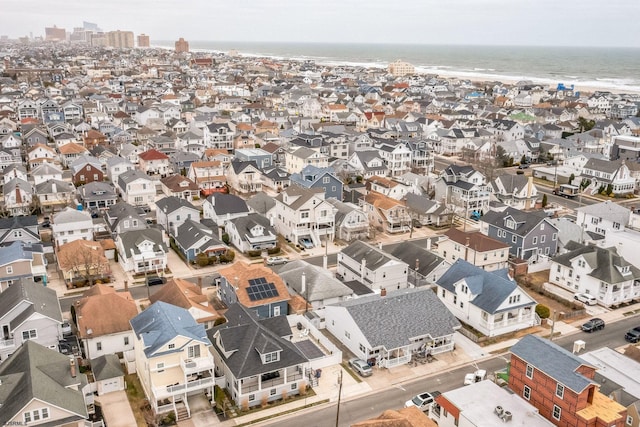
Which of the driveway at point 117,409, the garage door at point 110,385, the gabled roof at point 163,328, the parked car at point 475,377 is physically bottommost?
the driveway at point 117,409

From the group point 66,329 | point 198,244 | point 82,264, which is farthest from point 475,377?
point 82,264

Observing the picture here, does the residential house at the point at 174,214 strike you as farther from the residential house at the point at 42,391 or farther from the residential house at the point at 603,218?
the residential house at the point at 603,218

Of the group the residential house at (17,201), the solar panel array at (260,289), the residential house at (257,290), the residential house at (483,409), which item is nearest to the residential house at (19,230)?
the residential house at (17,201)

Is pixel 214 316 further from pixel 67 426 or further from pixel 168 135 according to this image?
pixel 168 135

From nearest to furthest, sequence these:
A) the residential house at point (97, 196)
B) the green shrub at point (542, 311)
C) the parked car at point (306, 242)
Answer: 1. the green shrub at point (542, 311)
2. the parked car at point (306, 242)
3. the residential house at point (97, 196)

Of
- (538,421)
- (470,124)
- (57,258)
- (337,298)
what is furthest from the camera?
(470,124)

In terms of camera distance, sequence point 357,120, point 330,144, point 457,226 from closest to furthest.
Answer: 1. point 457,226
2. point 330,144
3. point 357,120

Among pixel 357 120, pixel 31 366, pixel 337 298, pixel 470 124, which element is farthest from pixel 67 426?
pixel 357 120
